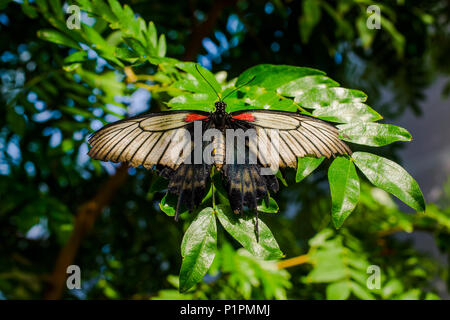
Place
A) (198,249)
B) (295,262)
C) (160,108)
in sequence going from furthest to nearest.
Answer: (295,262) → (160,108) → (198,249)

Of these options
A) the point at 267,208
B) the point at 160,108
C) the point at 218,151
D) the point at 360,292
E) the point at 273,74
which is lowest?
the point at 360,292

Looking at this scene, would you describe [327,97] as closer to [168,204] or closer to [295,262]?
[168,204]

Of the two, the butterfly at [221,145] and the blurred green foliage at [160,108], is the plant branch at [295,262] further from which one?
the butterfly at [221,145]

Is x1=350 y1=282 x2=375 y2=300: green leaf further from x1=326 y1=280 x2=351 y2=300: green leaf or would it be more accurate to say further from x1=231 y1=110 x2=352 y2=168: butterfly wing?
x1=231 y1=110 x2=352 y2=168: butterfly wing

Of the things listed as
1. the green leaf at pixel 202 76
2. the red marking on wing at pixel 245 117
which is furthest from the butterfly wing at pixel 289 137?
the green leaf at pixel 202 76

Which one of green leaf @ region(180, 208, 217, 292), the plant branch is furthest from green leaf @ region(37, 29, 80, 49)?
the plant branch

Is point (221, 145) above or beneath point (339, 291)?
above

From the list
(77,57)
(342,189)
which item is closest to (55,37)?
(77,57)
